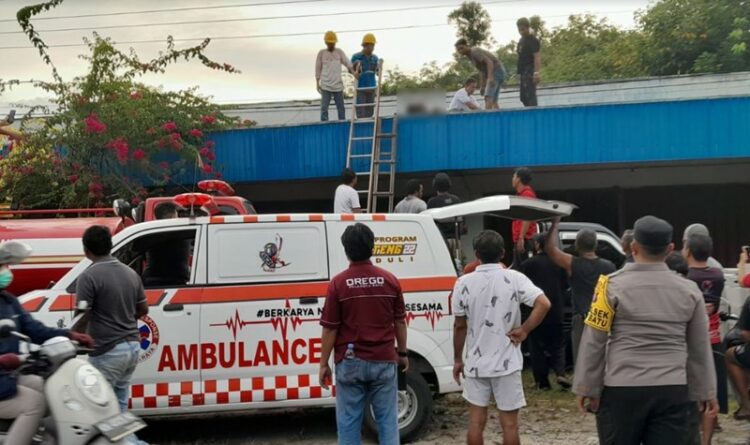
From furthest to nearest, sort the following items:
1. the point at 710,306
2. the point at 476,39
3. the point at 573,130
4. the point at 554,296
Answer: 1. the point at 476,39
2. the point at 573,130
3. the point at 554,296
4. the point at 710,306

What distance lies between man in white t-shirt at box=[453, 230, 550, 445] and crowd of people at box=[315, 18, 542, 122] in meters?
8.93

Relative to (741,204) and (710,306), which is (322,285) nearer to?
(710,306)

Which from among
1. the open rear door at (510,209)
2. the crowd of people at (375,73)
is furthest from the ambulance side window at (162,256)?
the crowd of people at (375,73)

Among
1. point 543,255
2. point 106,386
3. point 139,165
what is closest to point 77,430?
point 106,386

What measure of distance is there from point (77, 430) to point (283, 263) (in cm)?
341

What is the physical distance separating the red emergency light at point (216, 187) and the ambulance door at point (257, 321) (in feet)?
11.9

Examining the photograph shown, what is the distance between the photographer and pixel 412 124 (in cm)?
1519

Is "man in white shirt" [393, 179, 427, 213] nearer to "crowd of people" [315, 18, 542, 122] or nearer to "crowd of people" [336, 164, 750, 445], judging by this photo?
"crowd of people" [336, 164, 750, 445]

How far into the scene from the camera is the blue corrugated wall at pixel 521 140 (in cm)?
1418

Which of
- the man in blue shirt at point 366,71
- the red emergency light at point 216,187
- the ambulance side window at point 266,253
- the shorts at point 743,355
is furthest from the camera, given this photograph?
the man in blue shirt at point 366,71

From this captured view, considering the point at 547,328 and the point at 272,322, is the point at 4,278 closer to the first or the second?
the point at 272,322

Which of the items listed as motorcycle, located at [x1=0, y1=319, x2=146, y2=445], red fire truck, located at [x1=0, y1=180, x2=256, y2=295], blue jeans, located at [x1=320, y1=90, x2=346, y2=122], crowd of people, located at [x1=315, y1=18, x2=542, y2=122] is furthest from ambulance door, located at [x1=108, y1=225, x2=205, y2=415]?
blue jeans, located at [x1=320, y1=90, x2=346, y2=122]

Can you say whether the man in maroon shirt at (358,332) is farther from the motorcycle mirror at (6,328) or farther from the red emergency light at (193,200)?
the red emergency light at (193,200)

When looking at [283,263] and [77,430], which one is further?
[283,263]
